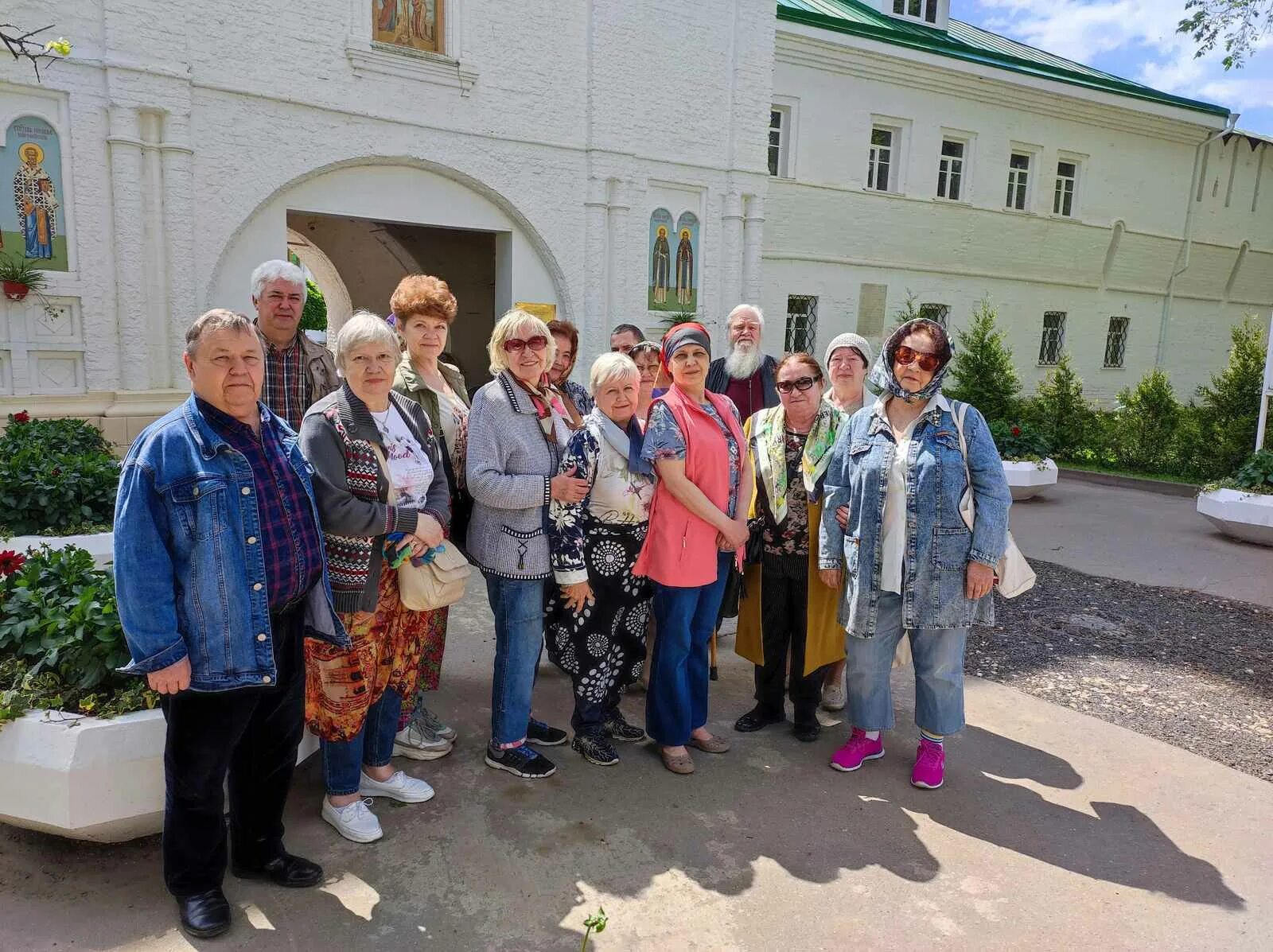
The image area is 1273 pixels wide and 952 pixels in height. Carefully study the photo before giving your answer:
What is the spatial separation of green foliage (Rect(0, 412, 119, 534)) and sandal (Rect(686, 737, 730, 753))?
421 centimetres

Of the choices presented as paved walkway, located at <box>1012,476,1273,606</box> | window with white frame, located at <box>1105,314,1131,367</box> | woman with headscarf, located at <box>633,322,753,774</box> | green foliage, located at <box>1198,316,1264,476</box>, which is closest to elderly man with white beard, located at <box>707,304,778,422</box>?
woman with headscarf, located at <box>633,322,753,774</box>

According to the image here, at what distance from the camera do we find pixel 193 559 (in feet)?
7.89

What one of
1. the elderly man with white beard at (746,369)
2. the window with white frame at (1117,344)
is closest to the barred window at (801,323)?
the window with white frame at (1117,344)

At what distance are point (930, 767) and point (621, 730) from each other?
55.3 inches

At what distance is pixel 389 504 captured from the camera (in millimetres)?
2988

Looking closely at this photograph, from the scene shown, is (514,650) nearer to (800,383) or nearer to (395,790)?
(395,790)

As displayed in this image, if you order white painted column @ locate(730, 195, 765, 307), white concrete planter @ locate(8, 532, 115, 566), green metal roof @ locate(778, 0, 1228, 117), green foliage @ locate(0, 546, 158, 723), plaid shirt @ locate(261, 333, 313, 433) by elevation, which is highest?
green metal roof @ locate(778, 0, 1228, 117)

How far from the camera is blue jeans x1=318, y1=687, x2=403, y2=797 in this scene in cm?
312

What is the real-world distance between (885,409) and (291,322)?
8.79 feet

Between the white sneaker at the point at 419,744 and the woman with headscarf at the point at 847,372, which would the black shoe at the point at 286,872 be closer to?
the white sneaker at the point at 419,744

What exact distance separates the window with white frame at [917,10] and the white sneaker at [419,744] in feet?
64.3

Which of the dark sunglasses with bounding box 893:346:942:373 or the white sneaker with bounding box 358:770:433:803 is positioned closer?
the white sneaker with bounding box 358:770:433:803

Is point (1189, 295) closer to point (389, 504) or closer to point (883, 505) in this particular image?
point (883, 505)

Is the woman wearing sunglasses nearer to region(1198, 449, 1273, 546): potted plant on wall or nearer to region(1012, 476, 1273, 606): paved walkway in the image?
region(1012, 476, 1273, 606): paved walkway
